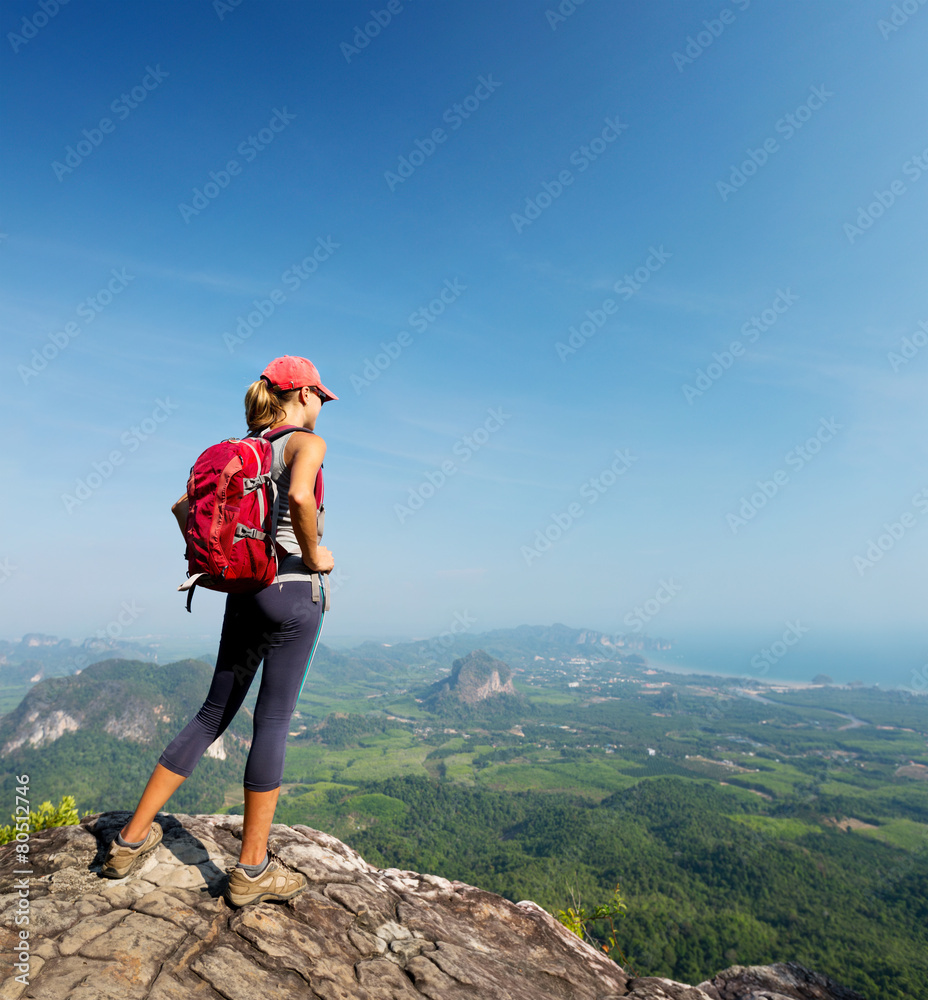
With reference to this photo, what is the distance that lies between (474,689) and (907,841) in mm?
126999

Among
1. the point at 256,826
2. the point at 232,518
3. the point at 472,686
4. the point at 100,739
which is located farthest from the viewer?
the point at 472,686

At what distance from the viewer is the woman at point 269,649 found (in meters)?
2.71

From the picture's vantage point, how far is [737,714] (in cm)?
15562

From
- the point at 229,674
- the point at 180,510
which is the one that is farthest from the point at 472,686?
the point at 180,510

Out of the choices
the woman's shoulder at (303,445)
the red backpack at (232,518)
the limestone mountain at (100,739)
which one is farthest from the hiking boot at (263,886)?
the limestone mountain at (100,739)

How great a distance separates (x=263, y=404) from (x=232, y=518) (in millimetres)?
800

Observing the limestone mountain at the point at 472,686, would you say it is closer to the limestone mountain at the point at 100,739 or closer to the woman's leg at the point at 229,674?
the limestone mountain at the point at 100,739

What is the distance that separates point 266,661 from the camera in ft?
9.25

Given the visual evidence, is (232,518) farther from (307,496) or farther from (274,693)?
(274,693)

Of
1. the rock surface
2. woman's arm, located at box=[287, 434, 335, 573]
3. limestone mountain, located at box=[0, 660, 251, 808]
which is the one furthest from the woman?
limestone mountain, located at box=[0, 660, 251, 808]

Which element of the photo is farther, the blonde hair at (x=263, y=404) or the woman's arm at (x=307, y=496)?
the blonde hair at (x=263, y=404)

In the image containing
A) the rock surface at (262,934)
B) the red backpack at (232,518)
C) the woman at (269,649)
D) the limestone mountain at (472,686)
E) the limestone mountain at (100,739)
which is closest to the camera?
the rock surface at (262,934)

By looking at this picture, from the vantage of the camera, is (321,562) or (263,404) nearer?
(321,562)

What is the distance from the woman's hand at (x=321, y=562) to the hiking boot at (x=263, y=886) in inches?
70.2
